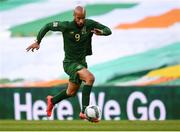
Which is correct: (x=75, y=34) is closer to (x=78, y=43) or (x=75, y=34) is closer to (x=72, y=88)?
(x=78, y=43)

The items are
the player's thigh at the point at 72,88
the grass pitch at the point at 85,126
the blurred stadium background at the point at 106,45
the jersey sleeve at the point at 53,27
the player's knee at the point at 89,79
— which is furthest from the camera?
the blurred stadium background at the point at 106,45

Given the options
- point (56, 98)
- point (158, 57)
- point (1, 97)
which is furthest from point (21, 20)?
point (56, 98)

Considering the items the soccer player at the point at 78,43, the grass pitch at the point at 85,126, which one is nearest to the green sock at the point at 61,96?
the soccer player at the point at 78,43

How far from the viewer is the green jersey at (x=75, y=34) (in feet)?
53.0

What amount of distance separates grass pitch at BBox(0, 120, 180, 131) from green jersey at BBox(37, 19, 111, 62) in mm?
2095

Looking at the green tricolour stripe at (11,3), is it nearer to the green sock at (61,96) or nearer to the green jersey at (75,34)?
the green sock at (61,96)

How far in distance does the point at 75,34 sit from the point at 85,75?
2.40ft

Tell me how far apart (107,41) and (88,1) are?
106 cm

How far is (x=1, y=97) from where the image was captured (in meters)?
22.3

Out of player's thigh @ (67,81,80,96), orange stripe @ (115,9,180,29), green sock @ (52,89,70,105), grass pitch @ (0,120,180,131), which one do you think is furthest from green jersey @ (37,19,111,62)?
orange stripe @ (115,9,180,29)

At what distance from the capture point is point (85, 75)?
16.0 metres

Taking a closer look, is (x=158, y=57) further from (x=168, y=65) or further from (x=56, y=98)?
(x=56, y=98)

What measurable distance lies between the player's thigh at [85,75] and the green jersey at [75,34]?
33 cm

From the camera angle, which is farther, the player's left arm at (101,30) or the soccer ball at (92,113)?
the player's left arm at (101,30)
